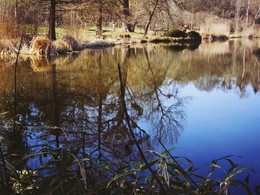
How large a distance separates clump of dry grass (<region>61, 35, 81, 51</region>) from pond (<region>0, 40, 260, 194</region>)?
181 inches

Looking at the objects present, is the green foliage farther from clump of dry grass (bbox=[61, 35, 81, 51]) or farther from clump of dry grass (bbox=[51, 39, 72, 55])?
clump of dry grass (bbox=[51, 39, 72, 55])

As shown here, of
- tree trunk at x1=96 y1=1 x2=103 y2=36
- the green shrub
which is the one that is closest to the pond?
tree trunk at x1=96 y1=1 x2=103 y2=36

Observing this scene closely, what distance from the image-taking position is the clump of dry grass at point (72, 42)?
1460 cm

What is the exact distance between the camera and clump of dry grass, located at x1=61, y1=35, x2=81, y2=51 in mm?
14597

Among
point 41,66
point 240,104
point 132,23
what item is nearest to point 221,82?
point 240,104

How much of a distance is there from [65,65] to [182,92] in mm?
4191

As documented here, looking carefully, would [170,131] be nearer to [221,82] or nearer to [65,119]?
[65,119]

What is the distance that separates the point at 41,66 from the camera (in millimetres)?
9938

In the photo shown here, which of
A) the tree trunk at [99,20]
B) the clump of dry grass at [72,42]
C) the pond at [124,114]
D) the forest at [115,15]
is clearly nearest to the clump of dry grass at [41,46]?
the forest at [115,15]

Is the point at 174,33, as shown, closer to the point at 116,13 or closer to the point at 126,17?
the point at 126,17

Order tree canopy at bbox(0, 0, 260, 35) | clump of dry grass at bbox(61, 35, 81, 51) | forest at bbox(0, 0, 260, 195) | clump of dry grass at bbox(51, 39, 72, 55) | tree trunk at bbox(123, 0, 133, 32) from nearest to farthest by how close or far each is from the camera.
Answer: forest at bbox(0, 0, 260, 195) → clump of dry grass at bbox(51, 39, 72, 55) → clump of dry grass at bbox(61, 35, 81, 51) → tree canopy at bbox(0, 0, 260, 35) → tree trunk at bbox(123, 0, 133, 32)

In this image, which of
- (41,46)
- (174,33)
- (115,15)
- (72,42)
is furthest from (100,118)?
(174,33)

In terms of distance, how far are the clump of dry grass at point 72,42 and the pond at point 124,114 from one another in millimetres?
4610

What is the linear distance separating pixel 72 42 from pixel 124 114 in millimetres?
10229
